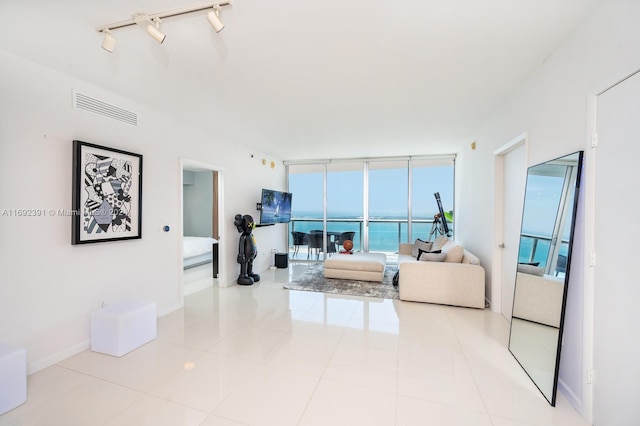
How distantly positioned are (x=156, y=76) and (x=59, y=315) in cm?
235

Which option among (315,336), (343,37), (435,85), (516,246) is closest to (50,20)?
(343,37)

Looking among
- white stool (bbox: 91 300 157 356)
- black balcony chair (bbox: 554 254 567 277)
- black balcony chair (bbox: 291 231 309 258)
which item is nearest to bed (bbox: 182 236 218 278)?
black balcony chair (bbox: 291 231 309 258)

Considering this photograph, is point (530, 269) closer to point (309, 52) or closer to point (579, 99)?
point (579, 99)

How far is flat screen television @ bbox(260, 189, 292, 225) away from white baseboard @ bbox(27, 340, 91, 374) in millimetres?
3182

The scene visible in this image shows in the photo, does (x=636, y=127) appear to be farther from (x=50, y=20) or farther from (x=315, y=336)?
(x=50, y=20)

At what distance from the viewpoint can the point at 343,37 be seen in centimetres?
186

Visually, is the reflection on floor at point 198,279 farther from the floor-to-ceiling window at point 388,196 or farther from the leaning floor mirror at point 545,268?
the leaning floor mirror at point 545,268

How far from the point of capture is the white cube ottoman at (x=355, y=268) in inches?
184

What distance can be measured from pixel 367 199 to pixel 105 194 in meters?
5.21

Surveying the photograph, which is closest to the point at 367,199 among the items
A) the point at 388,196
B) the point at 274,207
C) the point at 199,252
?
the point at 388,196

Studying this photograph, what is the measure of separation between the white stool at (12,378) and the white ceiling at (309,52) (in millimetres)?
2228

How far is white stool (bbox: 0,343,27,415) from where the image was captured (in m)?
1.68

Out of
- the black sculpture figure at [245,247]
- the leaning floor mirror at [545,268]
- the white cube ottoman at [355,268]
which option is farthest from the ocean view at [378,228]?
the leaning floor mirror at [545,268]

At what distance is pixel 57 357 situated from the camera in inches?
89.2
